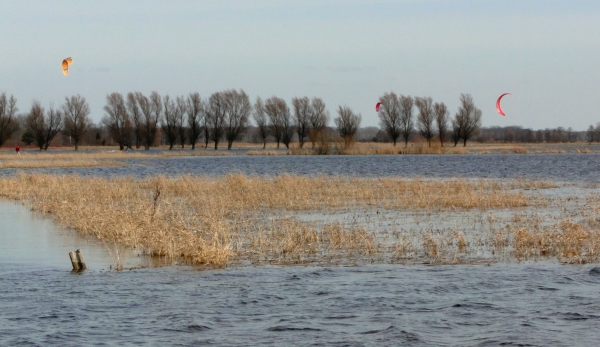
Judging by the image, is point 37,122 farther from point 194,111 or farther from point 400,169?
point 400,169

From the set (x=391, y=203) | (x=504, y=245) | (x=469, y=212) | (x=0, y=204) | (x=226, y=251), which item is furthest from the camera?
(x=0, y=204)

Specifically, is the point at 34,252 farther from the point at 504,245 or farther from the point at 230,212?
the point at 504,245

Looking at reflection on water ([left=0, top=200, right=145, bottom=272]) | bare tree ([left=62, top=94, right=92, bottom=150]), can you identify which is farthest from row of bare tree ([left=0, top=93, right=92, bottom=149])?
reflection on water ([left=0, top=200, right=145, bottom=272])

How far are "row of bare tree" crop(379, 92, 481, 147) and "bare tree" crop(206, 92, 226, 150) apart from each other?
21968mm

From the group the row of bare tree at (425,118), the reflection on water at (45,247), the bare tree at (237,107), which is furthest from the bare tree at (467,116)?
the reflection on water at (45,247)

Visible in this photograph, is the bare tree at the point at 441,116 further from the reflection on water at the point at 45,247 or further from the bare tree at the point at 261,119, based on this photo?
the reflection on water at the point at 45,247

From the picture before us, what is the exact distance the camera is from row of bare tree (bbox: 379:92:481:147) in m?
100

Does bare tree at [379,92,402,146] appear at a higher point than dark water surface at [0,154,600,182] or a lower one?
higher

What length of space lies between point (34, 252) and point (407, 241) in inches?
290

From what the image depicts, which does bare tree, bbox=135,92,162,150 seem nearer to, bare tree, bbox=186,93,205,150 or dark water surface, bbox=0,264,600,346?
bare tree, bbox=186,93,205,150

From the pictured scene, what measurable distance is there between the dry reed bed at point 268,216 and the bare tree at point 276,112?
70207mm

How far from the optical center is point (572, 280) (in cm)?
1112

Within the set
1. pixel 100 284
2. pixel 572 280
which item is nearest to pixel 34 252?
pixel 100 284

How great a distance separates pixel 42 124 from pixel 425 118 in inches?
2007
